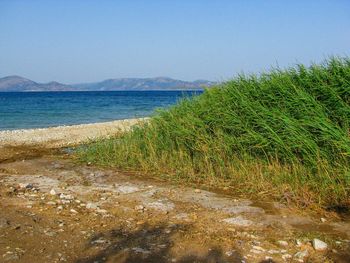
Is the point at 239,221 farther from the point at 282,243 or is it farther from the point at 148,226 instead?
the point at 148,226

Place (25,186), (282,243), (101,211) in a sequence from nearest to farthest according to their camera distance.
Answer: (282,243)
(101,211)
(25,186)

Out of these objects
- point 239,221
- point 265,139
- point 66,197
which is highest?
point 265,139

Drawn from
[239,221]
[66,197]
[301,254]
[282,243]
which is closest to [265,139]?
[239,221]

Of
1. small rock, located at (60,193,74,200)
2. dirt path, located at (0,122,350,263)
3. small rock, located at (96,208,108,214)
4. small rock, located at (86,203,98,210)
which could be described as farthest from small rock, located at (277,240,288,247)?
small rock, located at (60,193,74,200)

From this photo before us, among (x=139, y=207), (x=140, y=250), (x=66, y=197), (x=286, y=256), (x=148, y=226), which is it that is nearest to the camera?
(x=286, y=256)

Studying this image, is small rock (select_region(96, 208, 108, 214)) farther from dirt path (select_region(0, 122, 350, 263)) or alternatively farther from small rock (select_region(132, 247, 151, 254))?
small rock (select_region(132, 247, 151, 254))

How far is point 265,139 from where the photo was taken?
8.09 metres

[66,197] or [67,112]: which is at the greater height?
[66,197]

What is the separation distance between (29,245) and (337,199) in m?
4.87

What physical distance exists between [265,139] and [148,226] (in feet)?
10.6

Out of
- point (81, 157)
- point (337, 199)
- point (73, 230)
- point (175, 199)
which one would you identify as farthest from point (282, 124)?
point (81, 157)

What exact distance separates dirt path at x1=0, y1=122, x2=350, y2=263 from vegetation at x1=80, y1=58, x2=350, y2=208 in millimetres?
754

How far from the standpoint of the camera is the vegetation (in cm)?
741

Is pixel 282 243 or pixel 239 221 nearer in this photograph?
pixel 282 243
